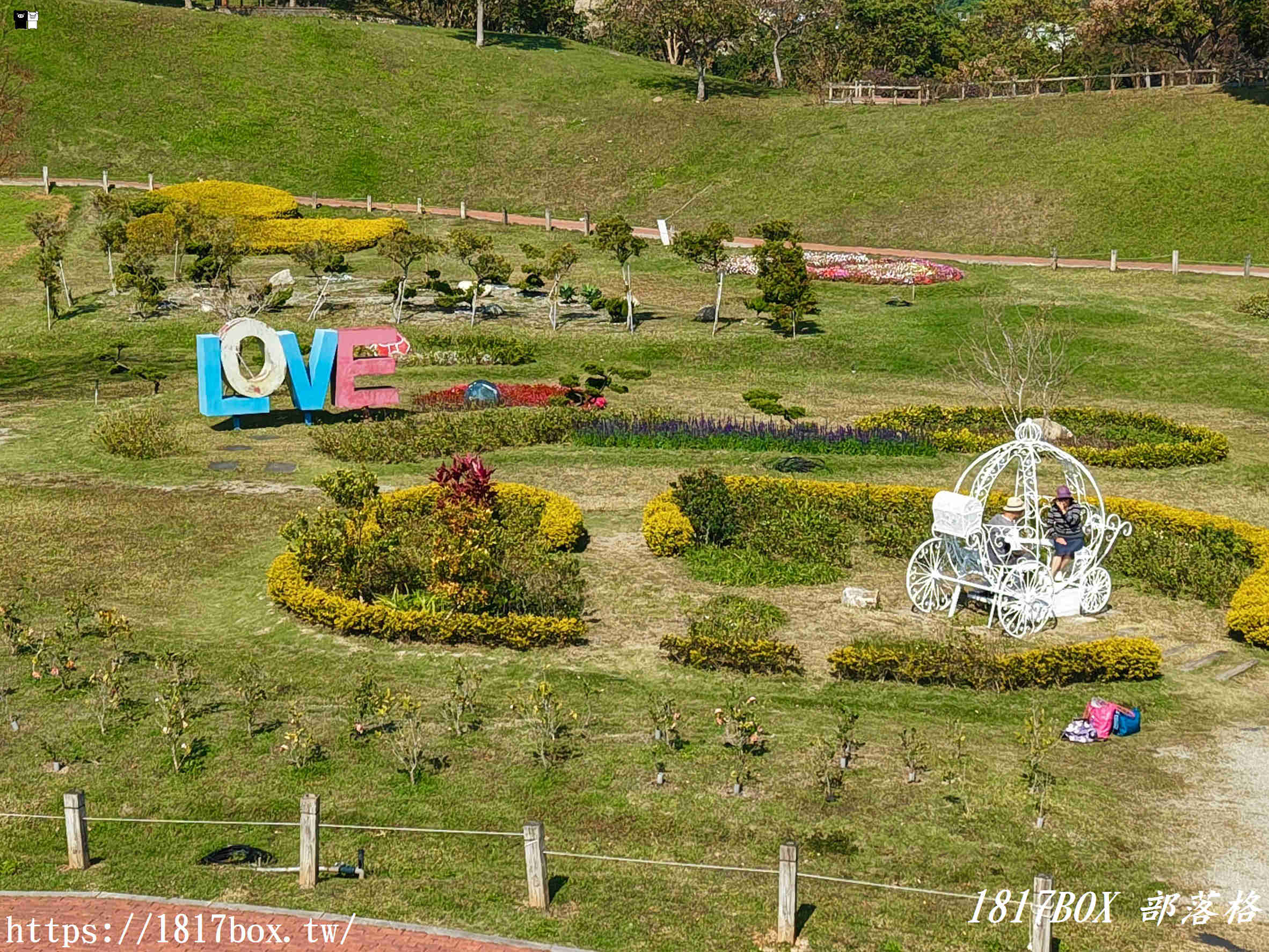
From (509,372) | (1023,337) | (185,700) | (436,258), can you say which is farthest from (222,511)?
(436,258)

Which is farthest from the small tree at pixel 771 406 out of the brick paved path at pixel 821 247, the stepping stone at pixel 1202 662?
the brick paved path at pixel 821 247

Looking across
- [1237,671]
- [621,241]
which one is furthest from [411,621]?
[621,241]

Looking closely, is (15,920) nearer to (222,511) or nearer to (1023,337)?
(222,511)

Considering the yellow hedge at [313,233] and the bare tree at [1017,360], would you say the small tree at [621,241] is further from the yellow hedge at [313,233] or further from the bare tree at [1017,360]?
the yellow hedge at [313,233]

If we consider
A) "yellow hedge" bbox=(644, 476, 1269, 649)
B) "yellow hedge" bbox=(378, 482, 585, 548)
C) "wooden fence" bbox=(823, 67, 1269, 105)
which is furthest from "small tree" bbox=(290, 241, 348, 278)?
"wooden fence" bbox=(823, 67, 1269, 105)

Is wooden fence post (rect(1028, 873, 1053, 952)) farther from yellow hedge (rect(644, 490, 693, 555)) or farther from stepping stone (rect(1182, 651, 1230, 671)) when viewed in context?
yellow hedge (rect(644, 490, 693, 555))

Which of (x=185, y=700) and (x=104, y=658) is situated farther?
(x=104, y=658)

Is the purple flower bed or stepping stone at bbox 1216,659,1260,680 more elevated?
the purple flower bed
